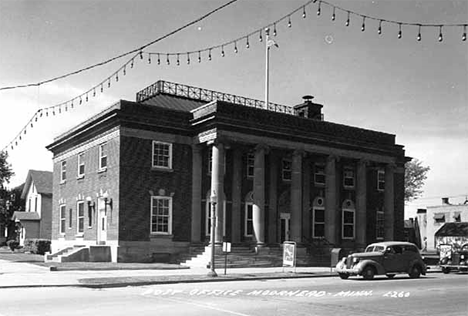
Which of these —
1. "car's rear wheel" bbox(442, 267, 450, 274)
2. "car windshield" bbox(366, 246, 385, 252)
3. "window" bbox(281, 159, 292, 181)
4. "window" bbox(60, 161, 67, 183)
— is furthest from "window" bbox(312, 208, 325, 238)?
"window" bbox(60, 161, 67, 183)

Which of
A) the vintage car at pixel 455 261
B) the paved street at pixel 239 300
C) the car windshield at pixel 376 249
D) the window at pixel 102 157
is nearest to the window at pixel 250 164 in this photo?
the window at pixel 102 157

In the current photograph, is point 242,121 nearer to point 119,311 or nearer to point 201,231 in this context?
point 201,231

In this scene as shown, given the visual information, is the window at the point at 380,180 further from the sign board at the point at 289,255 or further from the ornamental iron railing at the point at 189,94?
the sign board at the point at 289,255

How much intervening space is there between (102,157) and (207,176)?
6.50m

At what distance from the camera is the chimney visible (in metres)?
45.2

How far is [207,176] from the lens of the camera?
37.5 metres

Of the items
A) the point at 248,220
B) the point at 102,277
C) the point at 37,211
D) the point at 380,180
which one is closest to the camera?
the point at 102,277

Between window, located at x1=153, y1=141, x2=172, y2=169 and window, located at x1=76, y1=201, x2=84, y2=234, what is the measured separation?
730 cm

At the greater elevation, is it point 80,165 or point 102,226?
point 80,165

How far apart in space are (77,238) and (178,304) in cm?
2579

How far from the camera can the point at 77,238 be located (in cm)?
3981

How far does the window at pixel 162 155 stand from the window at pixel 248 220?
608cm

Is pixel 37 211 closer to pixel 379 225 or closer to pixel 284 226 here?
pixel 284 226

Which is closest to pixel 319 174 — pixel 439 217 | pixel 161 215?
pixel 161 215
